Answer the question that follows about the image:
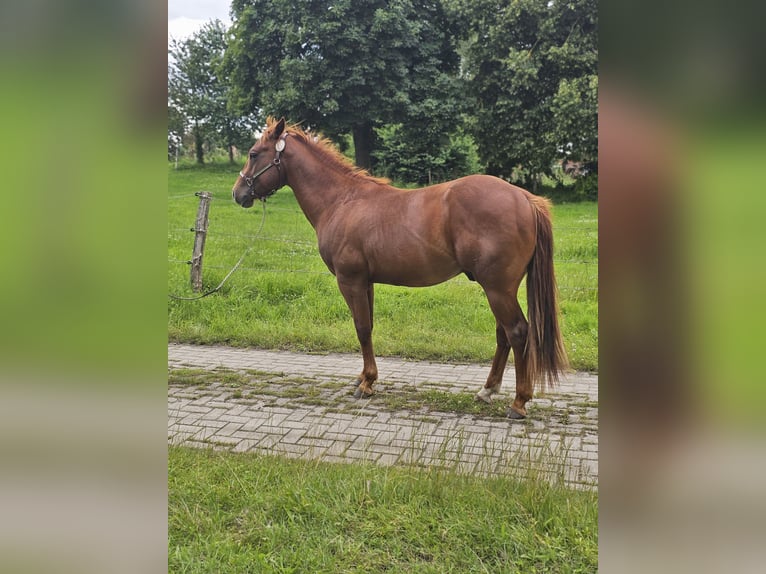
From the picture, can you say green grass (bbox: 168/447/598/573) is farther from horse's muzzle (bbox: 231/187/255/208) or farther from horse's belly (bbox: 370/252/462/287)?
horse's muzzle (bbox: 231/187/255/208)

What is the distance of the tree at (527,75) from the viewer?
11.2 meters

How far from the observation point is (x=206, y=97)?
11094 millimetres

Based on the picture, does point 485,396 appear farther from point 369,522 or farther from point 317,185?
point 317,185

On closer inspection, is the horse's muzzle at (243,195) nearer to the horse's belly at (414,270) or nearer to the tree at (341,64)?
the horse's belly at (414,270)

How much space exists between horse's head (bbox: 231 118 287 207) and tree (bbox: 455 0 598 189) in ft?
24.4

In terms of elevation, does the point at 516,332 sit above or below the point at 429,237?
below

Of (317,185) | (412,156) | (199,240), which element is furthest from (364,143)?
(317,185)

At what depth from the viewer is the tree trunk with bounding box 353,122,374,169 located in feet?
32.9

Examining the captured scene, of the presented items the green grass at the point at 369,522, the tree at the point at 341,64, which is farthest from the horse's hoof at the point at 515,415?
the tree at the point at 341,64

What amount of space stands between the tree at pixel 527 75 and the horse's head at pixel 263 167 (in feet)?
24.4

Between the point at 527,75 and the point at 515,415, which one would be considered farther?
the point at 527,75

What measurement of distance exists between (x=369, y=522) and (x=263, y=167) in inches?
128
